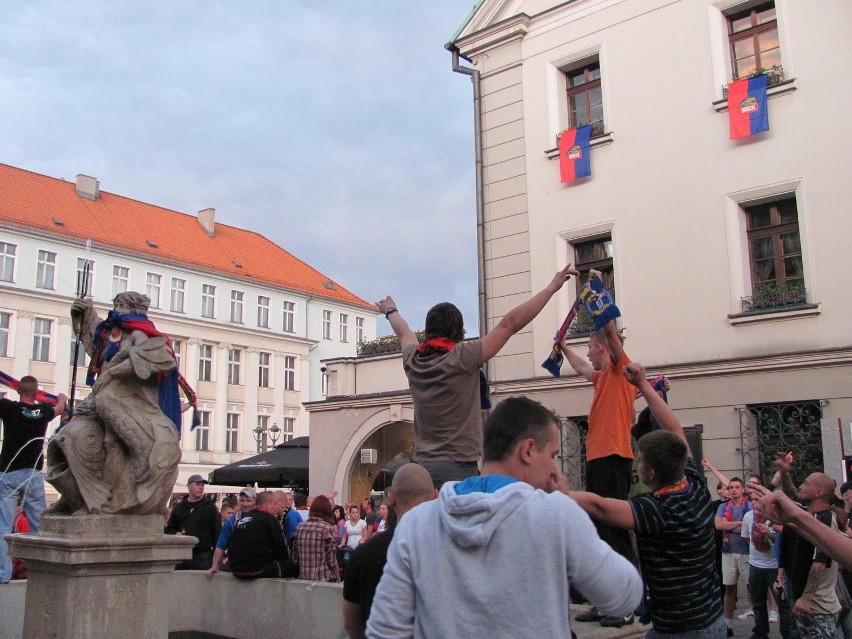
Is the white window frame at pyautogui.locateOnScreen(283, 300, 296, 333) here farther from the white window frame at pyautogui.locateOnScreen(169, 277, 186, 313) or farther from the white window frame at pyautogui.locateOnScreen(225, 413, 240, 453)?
the white window frame at pyautogui.locateOnScreen(169, 277, 186, 313)

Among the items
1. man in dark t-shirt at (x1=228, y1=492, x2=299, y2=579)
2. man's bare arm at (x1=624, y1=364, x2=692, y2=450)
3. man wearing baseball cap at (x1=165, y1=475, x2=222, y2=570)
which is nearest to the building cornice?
man wearing baseball cap at (x1=165, y1=475, x2=222, y2=570)

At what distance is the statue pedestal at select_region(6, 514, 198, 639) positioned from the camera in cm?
572

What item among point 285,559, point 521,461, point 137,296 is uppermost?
point 137,296

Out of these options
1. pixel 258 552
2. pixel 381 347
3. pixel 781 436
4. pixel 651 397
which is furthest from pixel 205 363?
pixel 651 397

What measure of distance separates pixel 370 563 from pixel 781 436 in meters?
11.5

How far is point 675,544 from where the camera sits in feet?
12.1

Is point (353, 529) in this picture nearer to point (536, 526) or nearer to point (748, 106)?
point (748, 106)

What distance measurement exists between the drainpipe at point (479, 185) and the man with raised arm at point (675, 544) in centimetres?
1400

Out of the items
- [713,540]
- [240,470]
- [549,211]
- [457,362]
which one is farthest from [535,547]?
[240,470]

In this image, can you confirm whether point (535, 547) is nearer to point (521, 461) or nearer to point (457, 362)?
point (521, 461)

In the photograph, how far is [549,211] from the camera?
17172mm

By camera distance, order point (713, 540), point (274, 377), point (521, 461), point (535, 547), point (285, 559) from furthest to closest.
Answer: point (274, 377)
point (285, 559)
point (713, 540)
point (521, 461)
point (535, 547)

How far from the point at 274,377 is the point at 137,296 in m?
51.5

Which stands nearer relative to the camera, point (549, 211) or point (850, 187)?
point (850, 187)
